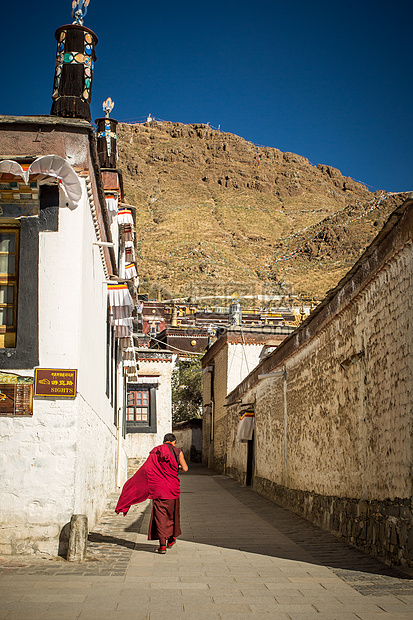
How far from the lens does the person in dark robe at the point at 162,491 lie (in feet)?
24.5

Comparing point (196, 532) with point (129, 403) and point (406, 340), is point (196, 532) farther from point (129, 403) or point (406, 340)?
point (129, 403)

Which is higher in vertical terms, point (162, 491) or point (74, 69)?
point (74, 69)

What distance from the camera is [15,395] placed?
22.6 ft

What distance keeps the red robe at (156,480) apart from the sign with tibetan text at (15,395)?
1600 millimetres

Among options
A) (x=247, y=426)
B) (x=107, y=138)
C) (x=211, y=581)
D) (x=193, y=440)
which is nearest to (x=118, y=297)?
(x=107, y=138)

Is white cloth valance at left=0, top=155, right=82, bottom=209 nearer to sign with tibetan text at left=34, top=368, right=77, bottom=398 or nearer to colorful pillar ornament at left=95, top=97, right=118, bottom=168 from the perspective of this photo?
sign with tibetan text at left=34, top=368, right=77, bottom=398

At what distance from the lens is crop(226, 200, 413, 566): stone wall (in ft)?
21.0

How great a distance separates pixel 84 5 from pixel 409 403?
7.58 metres

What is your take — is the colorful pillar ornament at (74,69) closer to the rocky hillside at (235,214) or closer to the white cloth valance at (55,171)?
the white cloth valance at (55,171)

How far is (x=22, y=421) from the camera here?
687cm

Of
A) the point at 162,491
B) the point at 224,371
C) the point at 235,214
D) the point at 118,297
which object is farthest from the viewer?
the point at 235,214

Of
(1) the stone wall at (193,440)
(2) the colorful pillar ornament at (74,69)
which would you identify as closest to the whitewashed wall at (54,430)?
(2) the colorful pillar ornament at (74,69)

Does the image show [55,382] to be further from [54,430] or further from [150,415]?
[150,415]

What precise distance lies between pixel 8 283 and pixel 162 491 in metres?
2.94
